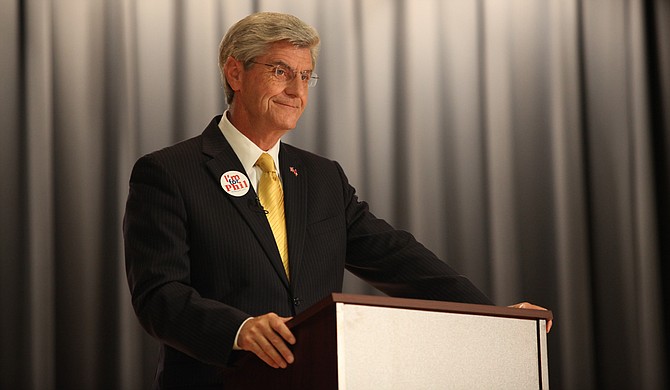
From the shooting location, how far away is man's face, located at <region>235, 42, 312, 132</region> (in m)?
2.68

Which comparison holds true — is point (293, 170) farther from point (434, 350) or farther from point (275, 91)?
point (434, 350)

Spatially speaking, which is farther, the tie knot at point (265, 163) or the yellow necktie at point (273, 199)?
the tie knot at point (265, 163)

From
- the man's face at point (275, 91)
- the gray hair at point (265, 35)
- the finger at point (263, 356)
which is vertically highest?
the gray hair at point (265, 35)

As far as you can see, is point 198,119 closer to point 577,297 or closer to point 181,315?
point 577,297

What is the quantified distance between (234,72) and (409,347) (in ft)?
4.27

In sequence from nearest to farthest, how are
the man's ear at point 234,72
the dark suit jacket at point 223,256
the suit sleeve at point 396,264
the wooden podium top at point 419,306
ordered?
the wooden podium top at point 419,306
the dark suit jacket at point 223,256
the suit sleeve at point 396,264
the man's ear at point 234,72

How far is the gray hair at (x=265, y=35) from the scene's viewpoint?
2.69 metres

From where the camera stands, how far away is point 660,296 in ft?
14.5

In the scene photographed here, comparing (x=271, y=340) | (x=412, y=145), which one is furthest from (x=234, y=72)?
(x=412, y=145)

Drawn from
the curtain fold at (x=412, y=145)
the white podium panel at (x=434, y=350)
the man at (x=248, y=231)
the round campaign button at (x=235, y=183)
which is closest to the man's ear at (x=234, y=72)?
the man at (x=248, y=231)

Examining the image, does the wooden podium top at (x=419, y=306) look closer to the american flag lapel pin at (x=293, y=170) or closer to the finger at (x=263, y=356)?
the finger at (x=263, y=356)

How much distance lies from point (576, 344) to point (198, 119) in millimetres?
2037

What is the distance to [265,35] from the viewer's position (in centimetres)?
270

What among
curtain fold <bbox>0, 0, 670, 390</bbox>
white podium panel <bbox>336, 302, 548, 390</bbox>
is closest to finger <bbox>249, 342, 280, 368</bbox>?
white podium panel <bbox>336, 302, 548, 390</bbox>
